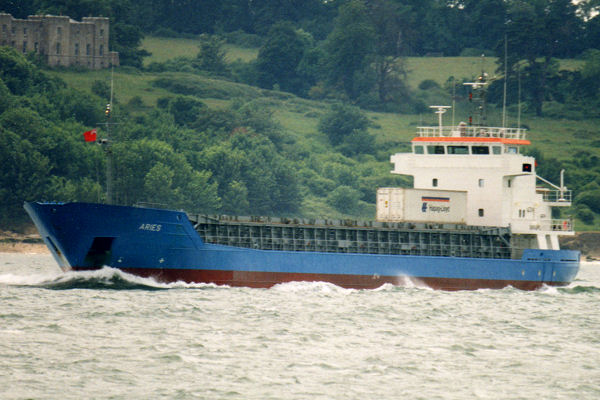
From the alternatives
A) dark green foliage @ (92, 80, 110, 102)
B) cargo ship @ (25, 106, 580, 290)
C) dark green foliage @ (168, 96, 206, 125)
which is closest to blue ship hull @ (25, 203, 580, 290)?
cargo ship @ (25, 106, 580, 290)

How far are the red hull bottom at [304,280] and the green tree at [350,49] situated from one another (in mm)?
122315

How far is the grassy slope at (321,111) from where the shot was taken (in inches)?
5620

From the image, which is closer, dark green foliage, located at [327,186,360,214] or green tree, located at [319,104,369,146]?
dark green foliage, located at [327,186,360,214]

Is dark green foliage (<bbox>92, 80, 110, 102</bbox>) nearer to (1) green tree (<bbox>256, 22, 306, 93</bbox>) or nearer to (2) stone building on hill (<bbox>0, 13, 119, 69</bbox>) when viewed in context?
(2) stone building on hill (<bbox>0, 13, 119, 69</bbox>)

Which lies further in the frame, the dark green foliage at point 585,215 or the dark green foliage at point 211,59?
the dark green foliage at point 211,59

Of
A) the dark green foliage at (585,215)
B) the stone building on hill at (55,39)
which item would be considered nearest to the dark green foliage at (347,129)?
the dark green foliage at (585,215)

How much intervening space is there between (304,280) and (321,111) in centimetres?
11496

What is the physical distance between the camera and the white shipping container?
53.2 meters

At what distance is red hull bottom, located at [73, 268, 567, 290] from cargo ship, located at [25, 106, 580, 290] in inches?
Result: 1.9

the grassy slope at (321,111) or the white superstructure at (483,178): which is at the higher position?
the grassy slope at (321,111)

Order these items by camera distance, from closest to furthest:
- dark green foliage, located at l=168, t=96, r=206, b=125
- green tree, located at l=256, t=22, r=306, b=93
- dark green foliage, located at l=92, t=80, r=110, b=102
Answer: dark green foliage, located at l=168, t=96, r=206, b=125 < dark green foliage, located at l=92, t=80, r=110, b=102 < green tree, located at l=256, t=22, r=306, b=93

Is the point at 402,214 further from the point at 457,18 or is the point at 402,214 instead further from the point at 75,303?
the point at 457,18

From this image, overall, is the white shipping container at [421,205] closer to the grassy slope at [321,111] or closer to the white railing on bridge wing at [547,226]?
the white railing on bridge wing at [547,226]

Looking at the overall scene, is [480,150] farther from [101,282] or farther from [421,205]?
[101,282]
